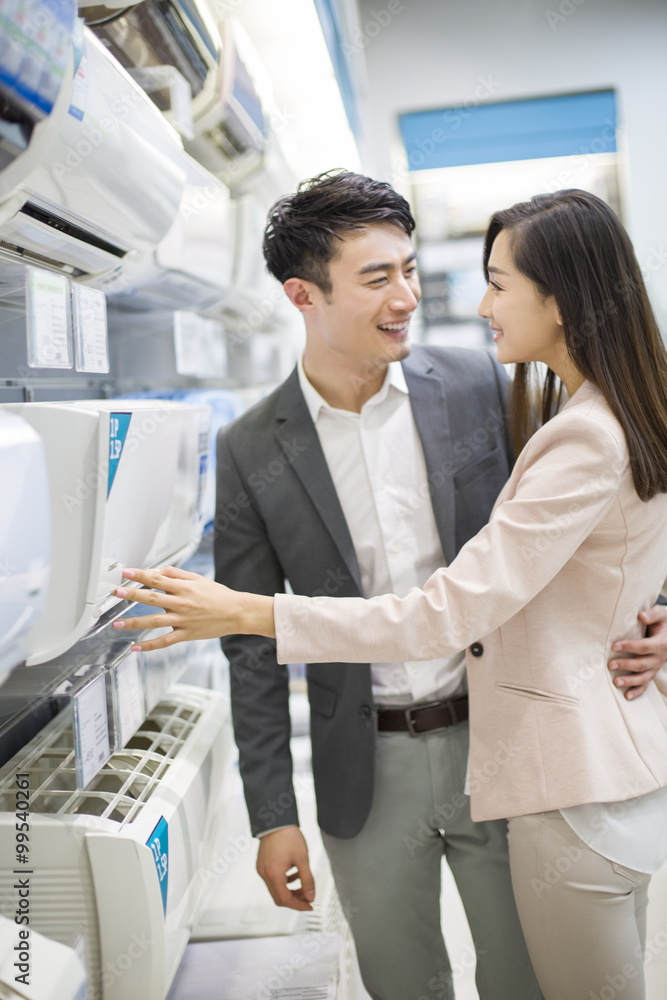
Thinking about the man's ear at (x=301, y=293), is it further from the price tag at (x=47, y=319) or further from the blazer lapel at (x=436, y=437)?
the price tag at (x=47, y=319)

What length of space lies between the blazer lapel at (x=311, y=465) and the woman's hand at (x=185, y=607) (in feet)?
1.18

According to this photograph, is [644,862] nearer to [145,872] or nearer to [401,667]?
[401,667]

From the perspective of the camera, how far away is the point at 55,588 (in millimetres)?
876

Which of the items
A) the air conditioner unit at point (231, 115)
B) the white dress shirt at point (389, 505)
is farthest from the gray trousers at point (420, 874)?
the air conditioner unit at point (231, 115)

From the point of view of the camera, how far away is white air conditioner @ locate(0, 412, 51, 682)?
0.69m

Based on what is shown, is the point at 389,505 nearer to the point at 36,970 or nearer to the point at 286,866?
the point at 286,866

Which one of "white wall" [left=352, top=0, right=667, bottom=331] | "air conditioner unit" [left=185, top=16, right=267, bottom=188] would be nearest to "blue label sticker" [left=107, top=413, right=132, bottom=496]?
"air conditioner unit" [left=185, top=16, right=267, bottom=188]

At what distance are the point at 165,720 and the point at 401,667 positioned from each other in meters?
0.44

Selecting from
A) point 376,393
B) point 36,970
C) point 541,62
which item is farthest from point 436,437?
point 541,62

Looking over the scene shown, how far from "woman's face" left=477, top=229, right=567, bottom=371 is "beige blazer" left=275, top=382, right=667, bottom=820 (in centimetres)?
9

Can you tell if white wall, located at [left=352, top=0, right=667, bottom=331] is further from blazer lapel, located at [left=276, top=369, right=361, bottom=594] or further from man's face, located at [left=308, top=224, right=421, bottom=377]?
blazer lapel, located at [left=276, top=369, right=361, bottom=594]

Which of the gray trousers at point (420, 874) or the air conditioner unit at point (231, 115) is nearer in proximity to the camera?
the gray trousers at point (420, 874)

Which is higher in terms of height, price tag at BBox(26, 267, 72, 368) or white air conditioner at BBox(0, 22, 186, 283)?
white air conditioner at BBox(0, 22, 186, 283)

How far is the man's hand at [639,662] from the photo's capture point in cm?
112
